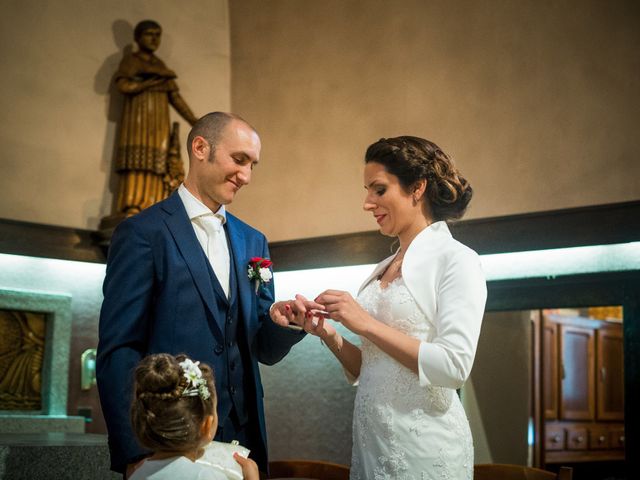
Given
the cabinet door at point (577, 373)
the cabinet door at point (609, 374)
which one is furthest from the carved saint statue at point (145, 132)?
the cabinet door at point (609, 374)

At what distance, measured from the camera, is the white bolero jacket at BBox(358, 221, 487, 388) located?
263cm

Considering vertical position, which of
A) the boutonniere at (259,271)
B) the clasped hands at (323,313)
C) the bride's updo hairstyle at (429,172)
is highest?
the bride's updo hairstyle at (429,172)

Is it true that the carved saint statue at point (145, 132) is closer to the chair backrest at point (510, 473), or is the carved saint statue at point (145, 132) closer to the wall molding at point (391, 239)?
the wall molding at point (391, 239)

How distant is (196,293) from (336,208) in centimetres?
368

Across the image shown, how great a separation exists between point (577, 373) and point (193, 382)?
629cm

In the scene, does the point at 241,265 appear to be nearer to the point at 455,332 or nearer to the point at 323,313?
the point at 323,313

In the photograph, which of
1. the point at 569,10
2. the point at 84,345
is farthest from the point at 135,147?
the point at 569,10

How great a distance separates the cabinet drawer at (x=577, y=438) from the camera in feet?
26.0

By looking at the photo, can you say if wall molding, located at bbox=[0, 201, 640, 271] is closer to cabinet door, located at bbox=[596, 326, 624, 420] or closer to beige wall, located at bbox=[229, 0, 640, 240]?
beige wall, located at bbox=[229, 0, 640, 240]

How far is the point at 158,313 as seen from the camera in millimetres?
2867

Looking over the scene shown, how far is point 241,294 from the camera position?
3043 millimetres

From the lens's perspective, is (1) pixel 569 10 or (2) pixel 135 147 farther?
(2) pixel 135 147

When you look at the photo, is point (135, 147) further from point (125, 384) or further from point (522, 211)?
point (125, 384)

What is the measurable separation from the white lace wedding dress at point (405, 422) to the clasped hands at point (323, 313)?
0.53 feet
